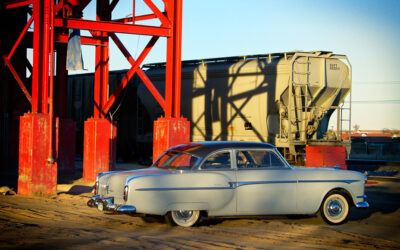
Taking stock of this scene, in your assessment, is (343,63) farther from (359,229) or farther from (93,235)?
(93,235)

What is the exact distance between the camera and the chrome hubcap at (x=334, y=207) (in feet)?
28.3

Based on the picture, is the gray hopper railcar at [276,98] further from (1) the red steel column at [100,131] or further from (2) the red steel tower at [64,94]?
(1) the red steel column at [100,131]

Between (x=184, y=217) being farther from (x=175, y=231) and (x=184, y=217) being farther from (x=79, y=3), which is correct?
(x=79, y=3)

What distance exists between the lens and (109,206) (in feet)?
25.1

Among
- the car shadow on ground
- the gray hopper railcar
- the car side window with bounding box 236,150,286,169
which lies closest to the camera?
the car side window with bounding box 236,150,286,169

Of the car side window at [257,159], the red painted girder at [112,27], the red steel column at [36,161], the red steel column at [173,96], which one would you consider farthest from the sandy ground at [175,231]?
the red painted girder at [112,27]

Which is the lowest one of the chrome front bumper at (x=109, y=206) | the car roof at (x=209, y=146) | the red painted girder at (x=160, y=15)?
the chrome front bumper at (x=109, y=206)

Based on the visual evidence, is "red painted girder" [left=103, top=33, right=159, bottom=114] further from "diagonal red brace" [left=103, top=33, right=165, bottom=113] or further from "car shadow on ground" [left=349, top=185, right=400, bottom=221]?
"car shadow on ground" [left=349, top=185, right=400, bottom=221]

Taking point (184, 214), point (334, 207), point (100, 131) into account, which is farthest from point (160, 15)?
point (334, 207)

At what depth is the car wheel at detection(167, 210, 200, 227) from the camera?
25.3 feet

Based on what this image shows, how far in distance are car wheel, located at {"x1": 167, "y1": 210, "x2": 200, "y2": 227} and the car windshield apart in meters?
0.70

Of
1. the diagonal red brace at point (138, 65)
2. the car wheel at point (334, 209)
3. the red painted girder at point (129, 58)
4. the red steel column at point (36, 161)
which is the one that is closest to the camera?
the car wheel at point (334, 209)

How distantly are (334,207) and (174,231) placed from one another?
292cm

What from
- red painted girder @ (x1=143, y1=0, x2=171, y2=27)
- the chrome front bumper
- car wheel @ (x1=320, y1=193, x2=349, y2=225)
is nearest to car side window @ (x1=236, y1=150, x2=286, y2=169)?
car wheel @ (x1=320, y1=193, x2=349, y2=225)
